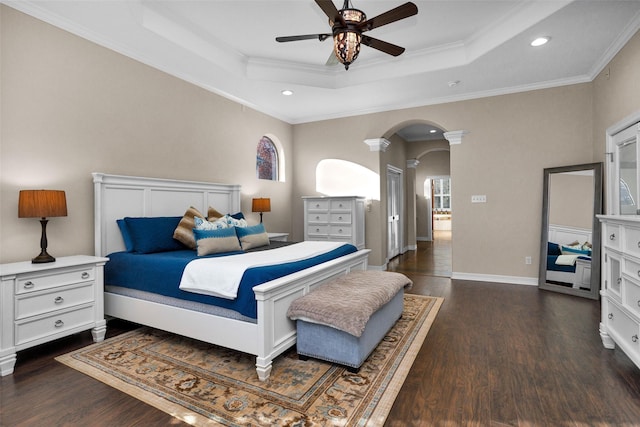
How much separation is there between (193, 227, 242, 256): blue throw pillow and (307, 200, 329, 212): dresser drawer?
7.48 feet

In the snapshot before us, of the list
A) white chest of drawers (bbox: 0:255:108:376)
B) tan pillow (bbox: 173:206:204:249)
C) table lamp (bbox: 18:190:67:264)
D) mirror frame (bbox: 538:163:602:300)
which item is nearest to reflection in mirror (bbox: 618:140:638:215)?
mirror frame (bbox: 538:163:602:300)

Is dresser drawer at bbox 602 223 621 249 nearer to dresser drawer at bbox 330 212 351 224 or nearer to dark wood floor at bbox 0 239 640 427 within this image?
dark wood floor at bbox 0 239 640 427

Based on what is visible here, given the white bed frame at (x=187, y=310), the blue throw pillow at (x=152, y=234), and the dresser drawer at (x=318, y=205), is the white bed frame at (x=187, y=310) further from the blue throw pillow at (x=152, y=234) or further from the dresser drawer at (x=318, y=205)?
the dresser drawer at (x=318, y=205)

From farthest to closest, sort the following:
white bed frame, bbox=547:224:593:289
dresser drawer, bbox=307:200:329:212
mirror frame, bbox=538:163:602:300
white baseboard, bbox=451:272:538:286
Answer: dresser drawer, bbox=307:200:329:212 < white baseboard, bbox=451:272:538:286 < white bed frame, bbox=547:224:593:289 < mirror frame, bbox=538:163:602:300

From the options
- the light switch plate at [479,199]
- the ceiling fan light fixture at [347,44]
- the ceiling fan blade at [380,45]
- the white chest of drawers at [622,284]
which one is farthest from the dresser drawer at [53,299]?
the light switch plate at [479,199]

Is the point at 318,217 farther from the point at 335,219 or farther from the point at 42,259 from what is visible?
the point at 42,259

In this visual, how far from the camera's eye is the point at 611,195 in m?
3.74

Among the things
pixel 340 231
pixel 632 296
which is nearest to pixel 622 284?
pixel 632 296

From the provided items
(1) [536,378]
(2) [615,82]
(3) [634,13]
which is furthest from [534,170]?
(1) [536,378]

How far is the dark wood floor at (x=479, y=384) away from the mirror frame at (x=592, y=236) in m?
0.94

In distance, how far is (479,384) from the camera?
6.95 ft

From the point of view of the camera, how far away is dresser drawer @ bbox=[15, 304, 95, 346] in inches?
93.1

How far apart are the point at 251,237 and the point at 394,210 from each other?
14.2ft

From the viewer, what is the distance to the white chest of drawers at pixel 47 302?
2283 mm
